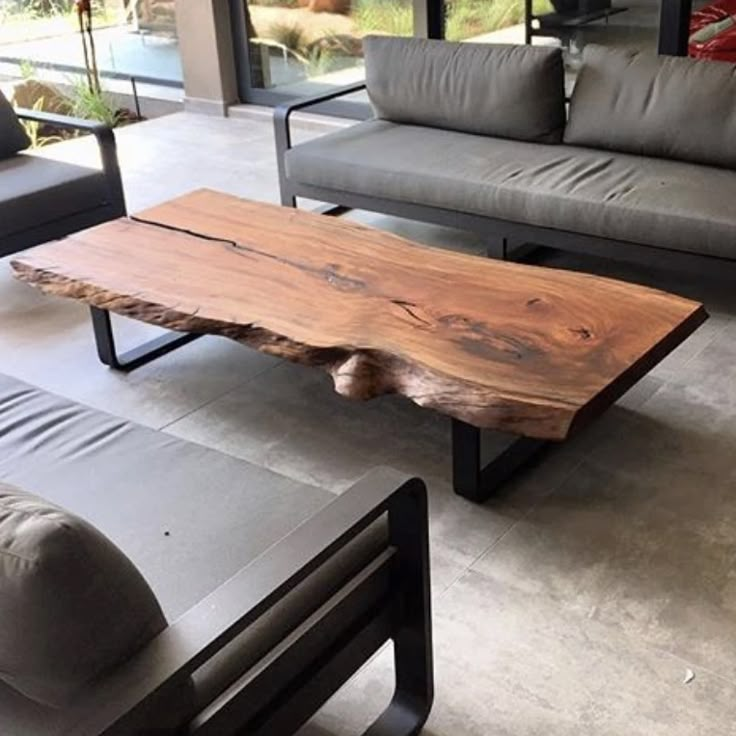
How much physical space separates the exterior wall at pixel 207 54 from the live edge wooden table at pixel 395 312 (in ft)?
10.3

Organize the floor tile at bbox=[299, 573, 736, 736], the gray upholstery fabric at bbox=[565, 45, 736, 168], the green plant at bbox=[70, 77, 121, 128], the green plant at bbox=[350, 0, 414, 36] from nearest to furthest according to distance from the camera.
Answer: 1. the floor tile at bbox=[299, 573, 736, 736]
2. the gray upholstery fabric at bbox=[565, 45, 736, 168]
3. the green plant at bbox=[350, 0, 414, 36]
4. the green plant at bbox=[70, 77, 121, 128]

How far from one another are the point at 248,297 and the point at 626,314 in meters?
0.98

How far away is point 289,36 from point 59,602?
5449mm

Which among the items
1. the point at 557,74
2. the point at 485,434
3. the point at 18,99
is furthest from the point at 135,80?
the point at 485,434

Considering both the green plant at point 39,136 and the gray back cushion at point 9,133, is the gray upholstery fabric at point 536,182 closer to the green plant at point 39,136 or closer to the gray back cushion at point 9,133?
the gray back cushion at point 9,133

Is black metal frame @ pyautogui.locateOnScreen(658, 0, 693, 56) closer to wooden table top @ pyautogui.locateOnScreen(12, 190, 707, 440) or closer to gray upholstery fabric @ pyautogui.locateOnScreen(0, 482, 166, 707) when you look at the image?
wooden table top @ pyautogui.locateOnScreen(12, 190, 707, 440)

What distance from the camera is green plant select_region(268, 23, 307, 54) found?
6207 mm

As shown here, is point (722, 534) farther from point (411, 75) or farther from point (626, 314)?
point (411, 75)

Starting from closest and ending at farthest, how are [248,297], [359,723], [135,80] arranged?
[359,723] → [248,297] → [135,80]

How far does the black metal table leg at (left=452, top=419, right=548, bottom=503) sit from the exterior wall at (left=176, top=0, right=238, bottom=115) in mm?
4273

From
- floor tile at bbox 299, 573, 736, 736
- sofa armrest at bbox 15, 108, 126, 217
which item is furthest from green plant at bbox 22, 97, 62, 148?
floor tile at bbox 299, 573, 736, 736

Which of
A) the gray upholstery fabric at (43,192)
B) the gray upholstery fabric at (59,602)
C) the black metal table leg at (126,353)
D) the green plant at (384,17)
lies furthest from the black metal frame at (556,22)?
the gray upholstery fabric at (59,602)

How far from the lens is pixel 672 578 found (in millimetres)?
2326

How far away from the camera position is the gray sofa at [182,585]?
1.29m
